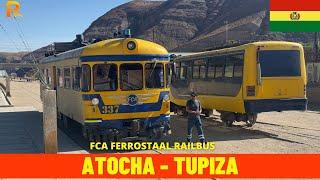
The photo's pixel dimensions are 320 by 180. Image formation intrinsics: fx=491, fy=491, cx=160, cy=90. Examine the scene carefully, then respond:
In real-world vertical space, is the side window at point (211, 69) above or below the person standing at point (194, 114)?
above

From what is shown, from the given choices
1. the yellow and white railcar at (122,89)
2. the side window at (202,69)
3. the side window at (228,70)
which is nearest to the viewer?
the yellow and white railcar at (122,89)

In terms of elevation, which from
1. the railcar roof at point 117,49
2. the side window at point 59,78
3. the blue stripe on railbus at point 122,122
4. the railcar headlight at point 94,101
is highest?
the railcar roof at point 117,49

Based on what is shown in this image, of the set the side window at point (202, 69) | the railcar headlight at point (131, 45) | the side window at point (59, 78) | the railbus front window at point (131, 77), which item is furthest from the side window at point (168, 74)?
the side window at point (202, 69)

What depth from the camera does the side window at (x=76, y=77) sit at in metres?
14.3

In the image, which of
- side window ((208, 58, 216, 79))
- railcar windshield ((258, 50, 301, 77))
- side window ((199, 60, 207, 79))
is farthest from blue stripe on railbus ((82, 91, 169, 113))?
side window ((199, 60, 207, 79))

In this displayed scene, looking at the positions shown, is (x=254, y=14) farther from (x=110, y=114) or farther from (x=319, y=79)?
(x=110, y=114)

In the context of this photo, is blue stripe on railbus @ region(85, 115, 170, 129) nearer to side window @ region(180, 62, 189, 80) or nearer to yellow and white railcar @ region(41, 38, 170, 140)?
yellow and white railcar @ region(41, 38, 170, 140)

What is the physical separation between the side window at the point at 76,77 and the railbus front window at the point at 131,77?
1.36 meters

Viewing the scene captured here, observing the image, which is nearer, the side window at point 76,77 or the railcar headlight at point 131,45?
the railcar headlight at point 131,45

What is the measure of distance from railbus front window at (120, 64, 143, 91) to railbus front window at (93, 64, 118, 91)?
20 cm

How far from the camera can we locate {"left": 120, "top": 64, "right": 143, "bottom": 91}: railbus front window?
13.6 metres

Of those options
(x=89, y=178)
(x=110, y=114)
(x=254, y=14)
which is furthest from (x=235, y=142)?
(x=254, y=14)

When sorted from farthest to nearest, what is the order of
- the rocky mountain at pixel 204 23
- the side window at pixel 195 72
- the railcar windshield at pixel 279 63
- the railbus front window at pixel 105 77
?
the rocky mountain at pixel 204 23
the side window at pixel 195 72
the railcar windshield at pixel 279 63
the railbus front window at pixel 105 77

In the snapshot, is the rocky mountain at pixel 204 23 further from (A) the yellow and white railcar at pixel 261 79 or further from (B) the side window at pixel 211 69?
(A) the yellow and white railcar at pixel 261 79
